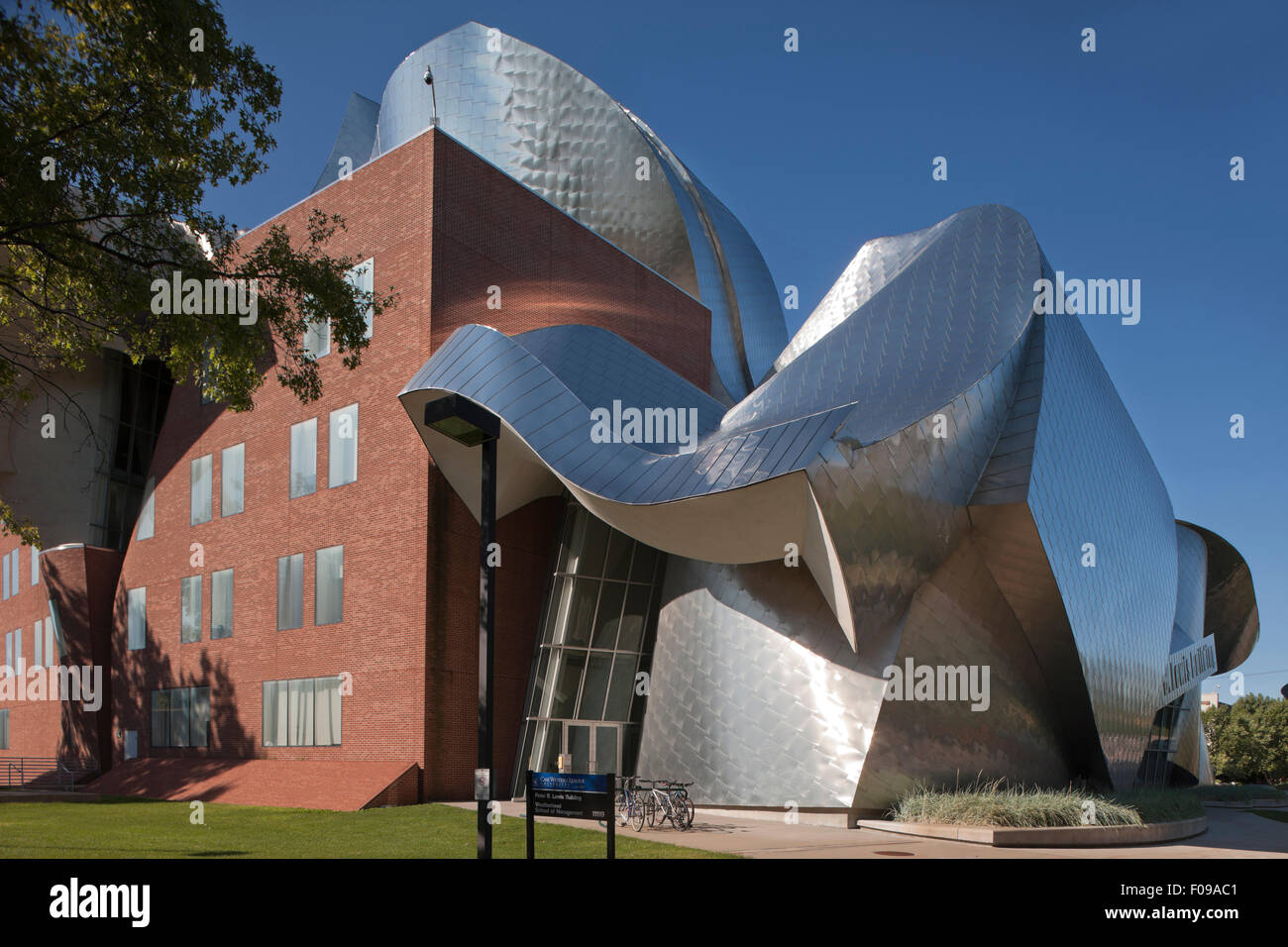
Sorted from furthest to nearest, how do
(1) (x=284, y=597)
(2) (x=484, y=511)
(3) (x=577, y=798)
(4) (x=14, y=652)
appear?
(4) (x=14, y=652)
(1) (x=284, y=597)
(3) (x=577, y=798)
(2) (x=484, y=511)

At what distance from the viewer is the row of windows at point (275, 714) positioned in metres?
24.7

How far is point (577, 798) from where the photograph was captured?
1116 cm

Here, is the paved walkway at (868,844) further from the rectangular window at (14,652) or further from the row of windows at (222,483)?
the rectangular window at (14,652)

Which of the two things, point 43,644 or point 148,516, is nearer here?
point 148,516

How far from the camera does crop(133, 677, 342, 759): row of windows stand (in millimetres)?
24719

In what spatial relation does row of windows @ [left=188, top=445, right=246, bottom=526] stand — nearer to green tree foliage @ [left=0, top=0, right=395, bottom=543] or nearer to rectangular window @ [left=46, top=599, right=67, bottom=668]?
rectangular window @ [left=46, top=599, right=67, bottom=668]

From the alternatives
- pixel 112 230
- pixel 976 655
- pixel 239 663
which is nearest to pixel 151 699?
pixel 239 663

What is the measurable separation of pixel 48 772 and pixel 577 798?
1358 inches

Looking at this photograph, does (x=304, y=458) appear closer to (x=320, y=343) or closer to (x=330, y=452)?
(x=330, y=452)

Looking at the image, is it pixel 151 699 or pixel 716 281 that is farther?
pixel 716 281

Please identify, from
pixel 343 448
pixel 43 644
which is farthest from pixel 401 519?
pixel 43 644

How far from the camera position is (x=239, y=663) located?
2797 centimetres
